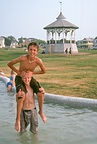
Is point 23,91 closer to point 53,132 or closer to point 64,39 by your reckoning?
point 53,132

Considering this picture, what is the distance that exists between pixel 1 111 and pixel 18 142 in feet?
9.33

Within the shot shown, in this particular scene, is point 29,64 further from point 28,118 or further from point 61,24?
point 61,24

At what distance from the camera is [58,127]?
22.6 feet

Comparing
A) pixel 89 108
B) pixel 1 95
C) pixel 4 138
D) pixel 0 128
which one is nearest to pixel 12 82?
pixel 1 95

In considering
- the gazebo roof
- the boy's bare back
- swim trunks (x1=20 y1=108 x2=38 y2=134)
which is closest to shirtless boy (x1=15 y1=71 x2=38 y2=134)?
swim trunks (x1=20 y1=108 x2=38 y2=134)

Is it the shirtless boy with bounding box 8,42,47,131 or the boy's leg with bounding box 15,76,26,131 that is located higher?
the shirtless boy with bounding box 8,42,47,131

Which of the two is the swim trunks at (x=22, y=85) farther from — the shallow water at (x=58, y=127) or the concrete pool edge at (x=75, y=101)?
the concrete pool edge at (x=75, y=101)

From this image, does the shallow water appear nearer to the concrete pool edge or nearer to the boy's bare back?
the concrete pool edge

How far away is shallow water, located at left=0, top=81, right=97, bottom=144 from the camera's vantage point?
5.91 meters

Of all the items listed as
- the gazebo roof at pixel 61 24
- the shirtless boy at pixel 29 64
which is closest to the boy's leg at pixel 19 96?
the shirtless boy at pixel 29 64

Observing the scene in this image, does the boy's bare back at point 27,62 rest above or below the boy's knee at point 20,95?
above

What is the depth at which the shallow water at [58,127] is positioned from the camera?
591cm

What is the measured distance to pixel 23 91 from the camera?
5488mm

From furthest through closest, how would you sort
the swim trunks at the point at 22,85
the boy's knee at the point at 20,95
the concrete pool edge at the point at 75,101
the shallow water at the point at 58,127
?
the concrete pool edge at the point at 75,101 → the shallow water at the point at 58,127 → the swim trunks at the point at 22,85 → the boy's knee at the point at 20,95
